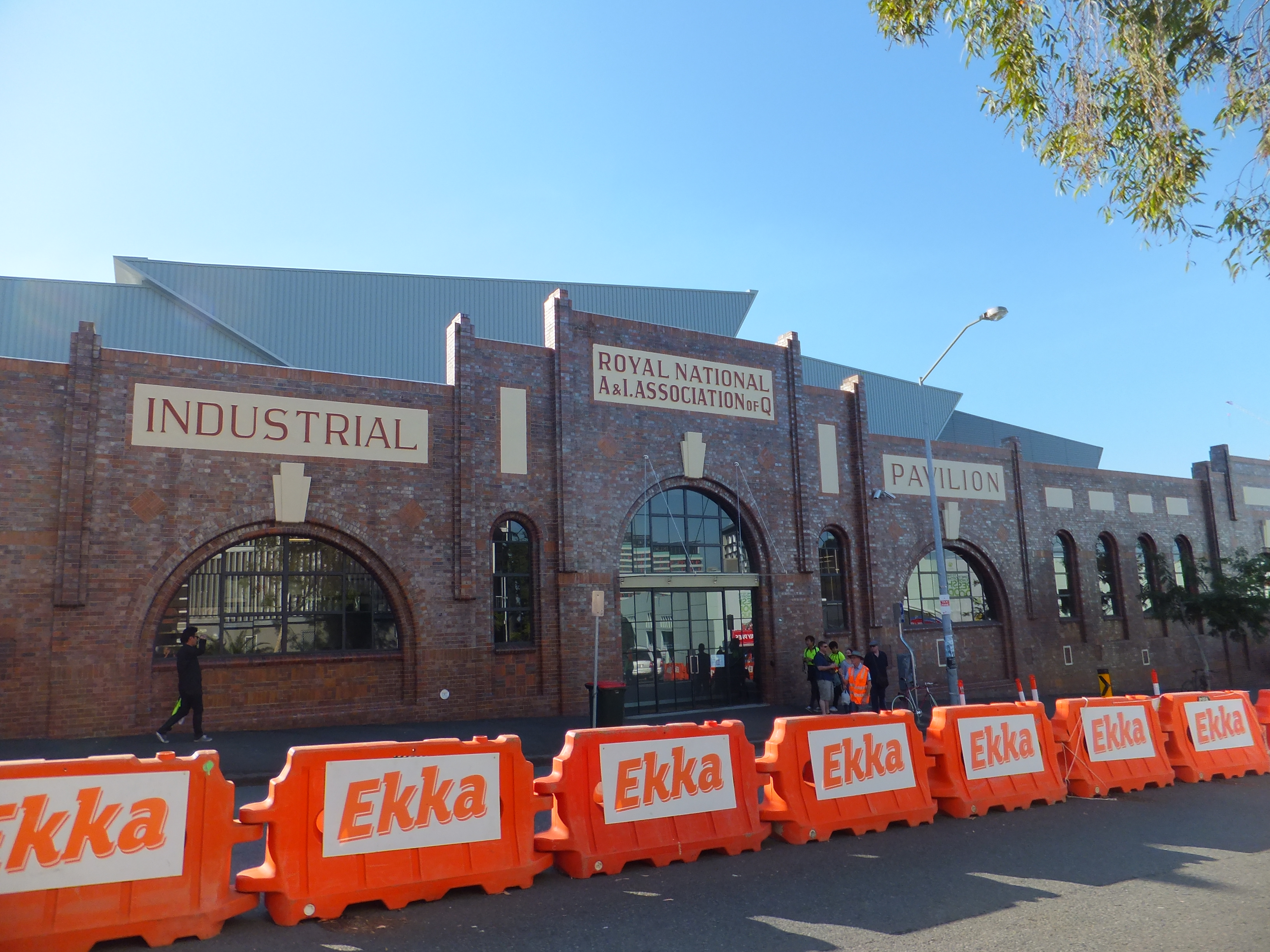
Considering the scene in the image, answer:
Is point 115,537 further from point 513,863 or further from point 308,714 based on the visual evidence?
point 513,863

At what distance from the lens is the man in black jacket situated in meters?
13.6

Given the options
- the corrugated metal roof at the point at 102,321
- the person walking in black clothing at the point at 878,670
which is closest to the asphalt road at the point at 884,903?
the person walking in black clothing at the point at 878,670

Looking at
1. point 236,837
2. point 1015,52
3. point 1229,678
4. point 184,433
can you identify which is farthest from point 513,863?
point 1229,678

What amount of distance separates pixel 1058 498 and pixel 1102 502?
74.4 inches

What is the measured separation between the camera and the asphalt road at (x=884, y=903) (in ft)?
18.0

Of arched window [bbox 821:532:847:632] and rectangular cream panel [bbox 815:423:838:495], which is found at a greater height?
rectangular cream panel [bbox 815:423:838:495]

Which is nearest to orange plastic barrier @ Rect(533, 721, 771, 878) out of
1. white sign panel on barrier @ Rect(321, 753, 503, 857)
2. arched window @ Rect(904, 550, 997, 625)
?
white sign panel on barrier @ Rect(321, 753, 503, 857)

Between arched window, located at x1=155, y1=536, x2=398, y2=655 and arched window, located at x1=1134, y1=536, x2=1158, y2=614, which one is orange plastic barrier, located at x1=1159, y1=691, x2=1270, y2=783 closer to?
arched window, located at x1=155, y1=536, x2=398, y2=655

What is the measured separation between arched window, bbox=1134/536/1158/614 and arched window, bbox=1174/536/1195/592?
1134mm

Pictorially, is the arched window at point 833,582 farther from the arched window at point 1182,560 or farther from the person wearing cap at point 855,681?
the arched window at point 1182,560

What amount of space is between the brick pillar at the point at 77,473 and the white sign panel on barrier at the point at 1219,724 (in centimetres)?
1565

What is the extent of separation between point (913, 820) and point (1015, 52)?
25.0 feet

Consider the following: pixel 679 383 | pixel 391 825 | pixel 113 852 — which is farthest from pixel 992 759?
pixel 679 383

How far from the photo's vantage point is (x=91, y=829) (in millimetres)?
5551
